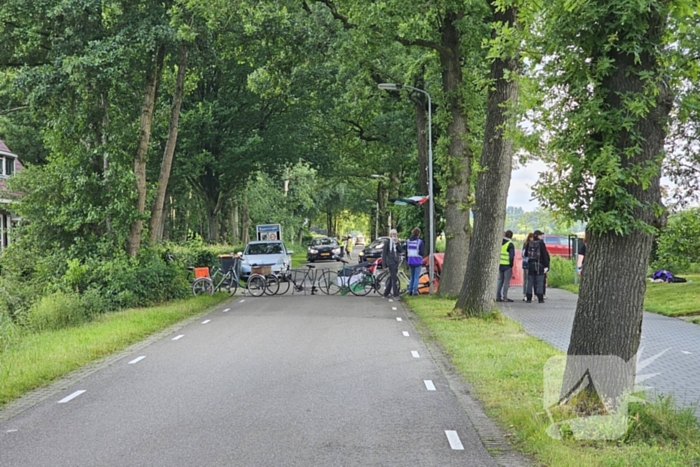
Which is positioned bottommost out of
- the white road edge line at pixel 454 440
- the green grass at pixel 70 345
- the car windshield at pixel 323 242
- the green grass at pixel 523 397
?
the green grass at pixel 70 345

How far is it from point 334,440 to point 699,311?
13.5 metres

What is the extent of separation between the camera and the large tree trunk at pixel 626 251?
22.7 feet

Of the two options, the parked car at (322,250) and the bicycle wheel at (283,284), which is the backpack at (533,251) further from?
the parked car at (322,250)

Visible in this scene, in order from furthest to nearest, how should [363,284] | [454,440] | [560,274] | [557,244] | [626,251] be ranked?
[557,244], [560,274], [363,284], [626,251], [454,440]

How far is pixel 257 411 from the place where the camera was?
25.9 ft

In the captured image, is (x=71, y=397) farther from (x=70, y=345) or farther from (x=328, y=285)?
(x=328, y=285)

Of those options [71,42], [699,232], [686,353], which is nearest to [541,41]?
[686,353]

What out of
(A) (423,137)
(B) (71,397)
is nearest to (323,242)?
(A) (423,137)

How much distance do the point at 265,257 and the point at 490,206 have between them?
51.0 feet

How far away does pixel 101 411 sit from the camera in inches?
315

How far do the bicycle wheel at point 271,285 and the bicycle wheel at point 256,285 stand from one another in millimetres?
132

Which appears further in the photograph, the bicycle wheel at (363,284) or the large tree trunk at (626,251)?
the bicycle wheel at (363,284)

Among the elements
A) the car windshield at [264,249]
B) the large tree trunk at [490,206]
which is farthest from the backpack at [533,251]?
the car windshield at [264,249]

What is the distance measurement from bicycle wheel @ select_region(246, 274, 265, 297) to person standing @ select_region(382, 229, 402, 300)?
397 cm
